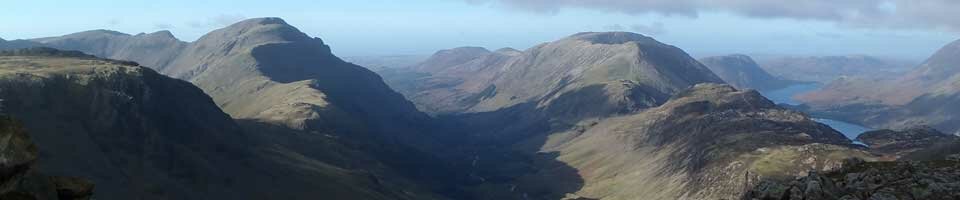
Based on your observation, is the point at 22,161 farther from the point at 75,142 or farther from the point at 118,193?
the point at 75,142

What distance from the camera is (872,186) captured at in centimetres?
4150

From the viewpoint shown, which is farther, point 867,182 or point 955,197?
point 867,182

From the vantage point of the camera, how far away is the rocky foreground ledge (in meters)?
39.9

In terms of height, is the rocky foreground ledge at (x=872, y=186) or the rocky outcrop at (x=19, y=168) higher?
the rocky outcrop at (x=19, y=168)

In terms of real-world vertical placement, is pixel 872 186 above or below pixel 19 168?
below

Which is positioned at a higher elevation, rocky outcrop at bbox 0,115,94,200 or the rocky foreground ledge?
rocky outcrop at bbox 0,115,94,200

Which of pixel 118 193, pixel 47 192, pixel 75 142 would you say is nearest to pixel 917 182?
pixel 47 192

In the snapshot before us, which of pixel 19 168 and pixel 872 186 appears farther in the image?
pixel 872 186

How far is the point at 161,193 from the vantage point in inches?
7662

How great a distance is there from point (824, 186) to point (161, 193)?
610ft

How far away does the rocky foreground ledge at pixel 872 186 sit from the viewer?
3991 cm

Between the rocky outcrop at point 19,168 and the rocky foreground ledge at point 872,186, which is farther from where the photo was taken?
the rocky foreground ledge at point 872,186

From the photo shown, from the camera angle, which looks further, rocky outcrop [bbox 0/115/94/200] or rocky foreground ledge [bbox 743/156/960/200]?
rocky foreground ledge [bbox 743/156/960/200]

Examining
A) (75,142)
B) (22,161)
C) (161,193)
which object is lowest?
(161,193)
